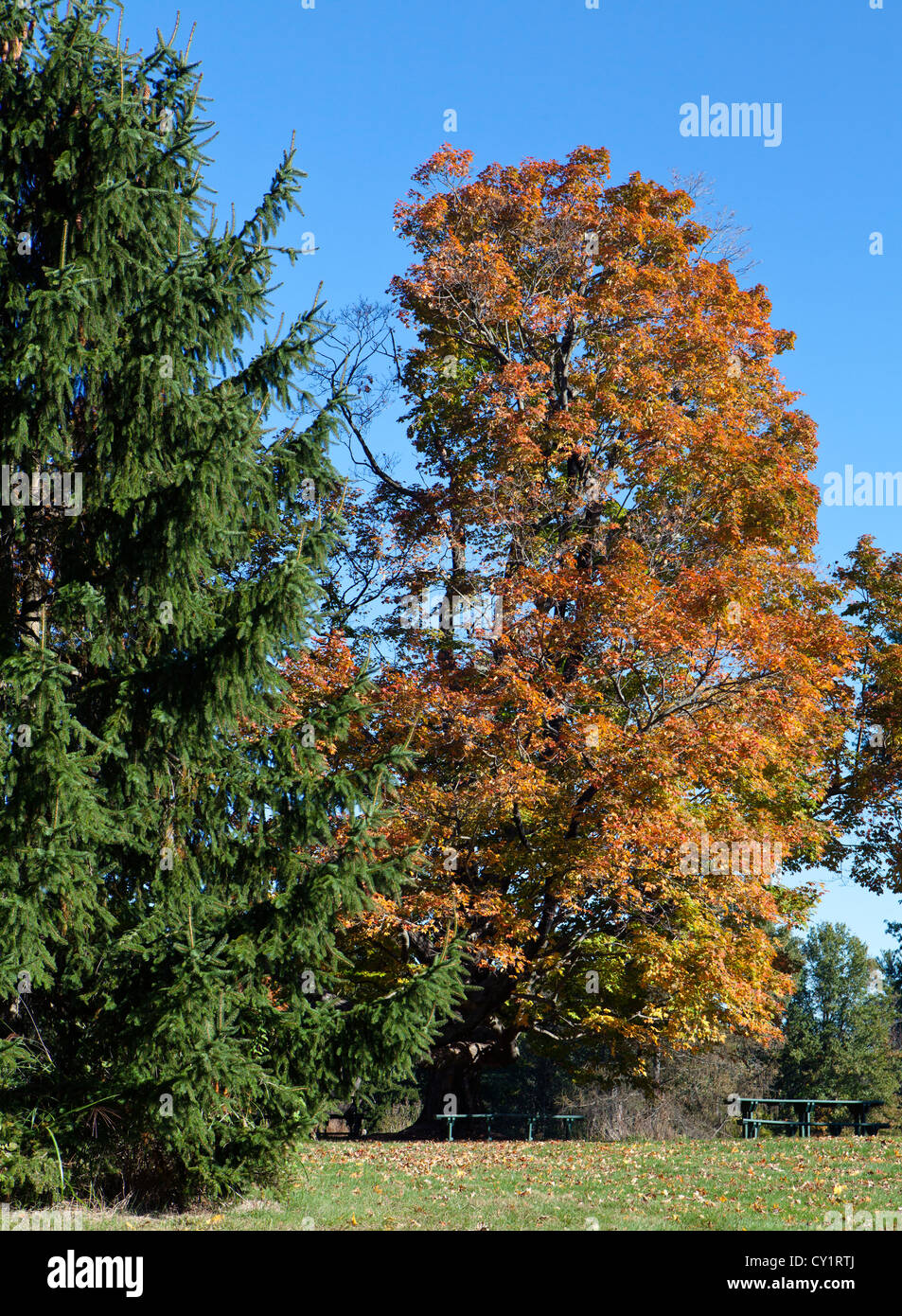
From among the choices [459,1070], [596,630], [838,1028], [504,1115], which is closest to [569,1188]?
[596,630]

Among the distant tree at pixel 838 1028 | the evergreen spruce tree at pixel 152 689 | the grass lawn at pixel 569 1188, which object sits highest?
the evergreen spruce tree at pixel 152 689

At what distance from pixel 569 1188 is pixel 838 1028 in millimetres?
42772

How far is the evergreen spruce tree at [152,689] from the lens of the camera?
26.3 ft

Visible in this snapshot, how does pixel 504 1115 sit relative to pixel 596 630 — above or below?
below

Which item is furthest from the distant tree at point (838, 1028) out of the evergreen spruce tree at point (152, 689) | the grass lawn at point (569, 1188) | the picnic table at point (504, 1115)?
the evergreen spruce tree at point (152, 689)

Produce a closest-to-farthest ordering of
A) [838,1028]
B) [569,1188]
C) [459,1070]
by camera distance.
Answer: [569,1188] → [459,1070] → [838,1028]

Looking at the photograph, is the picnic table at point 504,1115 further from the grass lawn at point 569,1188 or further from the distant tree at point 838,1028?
the distant tree at point 838,1028

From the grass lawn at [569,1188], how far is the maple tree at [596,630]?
230 centimetres

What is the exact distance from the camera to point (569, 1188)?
10.6 m

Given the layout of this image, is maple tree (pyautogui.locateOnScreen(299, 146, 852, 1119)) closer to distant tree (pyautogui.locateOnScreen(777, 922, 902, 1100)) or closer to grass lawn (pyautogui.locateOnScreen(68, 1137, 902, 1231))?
grass lawn (pyautogui.locateOnScreen(68, 1137, 902, 1231))

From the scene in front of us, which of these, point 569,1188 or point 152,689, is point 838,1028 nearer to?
point 569,1188

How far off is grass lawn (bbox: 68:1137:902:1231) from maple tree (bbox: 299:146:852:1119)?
230 centimetres

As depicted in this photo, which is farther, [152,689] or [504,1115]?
[504,1115]

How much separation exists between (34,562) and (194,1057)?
15.0 ft
